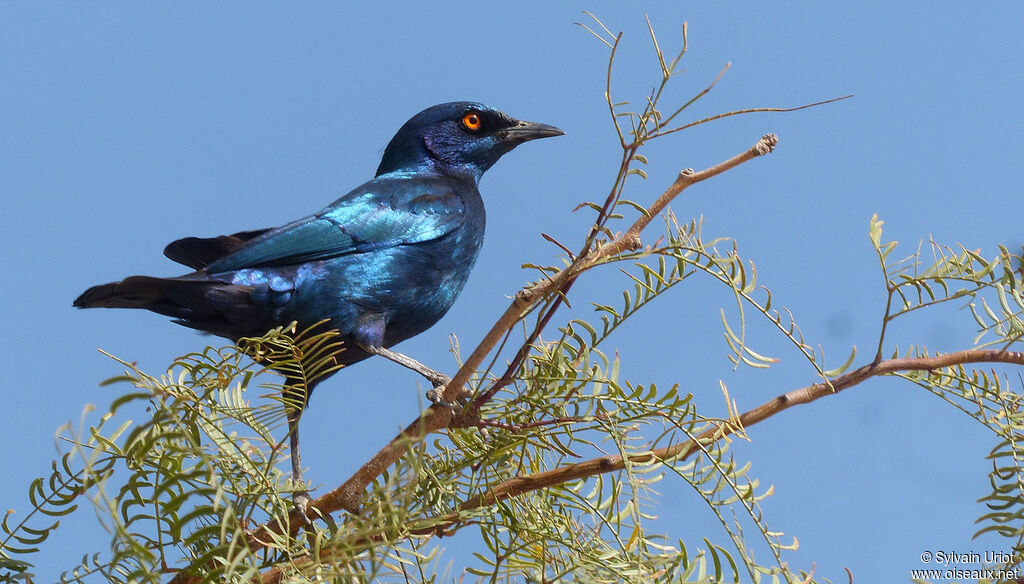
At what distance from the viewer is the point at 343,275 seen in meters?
3.31

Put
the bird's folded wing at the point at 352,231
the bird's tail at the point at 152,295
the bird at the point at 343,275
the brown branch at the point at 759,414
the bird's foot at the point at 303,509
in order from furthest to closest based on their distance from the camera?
the bird's folded wing at the point at 352,231 → the bird at the point at 343,275 → the bird's tail at the point at 152,295 → the bird's foot at the point at 303,509 → the brown branch at the point at 759,414

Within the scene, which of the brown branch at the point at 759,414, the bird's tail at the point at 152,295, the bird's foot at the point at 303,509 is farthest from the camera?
the bird's tail at the point at 152,295

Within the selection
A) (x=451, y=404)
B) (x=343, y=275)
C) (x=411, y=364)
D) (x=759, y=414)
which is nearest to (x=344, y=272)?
(x=343, y=275)

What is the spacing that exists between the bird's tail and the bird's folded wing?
16 cm

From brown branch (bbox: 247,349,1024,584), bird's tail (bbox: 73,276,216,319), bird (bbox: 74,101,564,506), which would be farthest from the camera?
bird (bbox: 74,101,564,506)

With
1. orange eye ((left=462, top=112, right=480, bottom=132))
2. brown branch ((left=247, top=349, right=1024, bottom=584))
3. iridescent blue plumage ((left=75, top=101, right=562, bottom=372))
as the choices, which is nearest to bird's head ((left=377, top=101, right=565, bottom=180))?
orange eye ((left=462, top=112, right=480, bottom=132))

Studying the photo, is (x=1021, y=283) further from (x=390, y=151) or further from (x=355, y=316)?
(x=390, y=151)

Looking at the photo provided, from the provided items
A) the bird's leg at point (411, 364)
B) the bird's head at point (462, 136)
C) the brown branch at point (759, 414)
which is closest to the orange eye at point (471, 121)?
the bird's head at point (462, 136)

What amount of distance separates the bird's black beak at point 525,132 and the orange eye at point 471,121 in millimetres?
131

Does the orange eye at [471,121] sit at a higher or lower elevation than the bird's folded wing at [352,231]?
higher

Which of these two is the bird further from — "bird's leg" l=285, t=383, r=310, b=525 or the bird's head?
the bird's head

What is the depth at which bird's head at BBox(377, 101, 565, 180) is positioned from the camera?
4367 mm

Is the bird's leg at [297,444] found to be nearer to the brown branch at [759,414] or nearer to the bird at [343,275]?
the bird at [343,275]

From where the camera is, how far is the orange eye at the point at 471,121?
4379 mm
